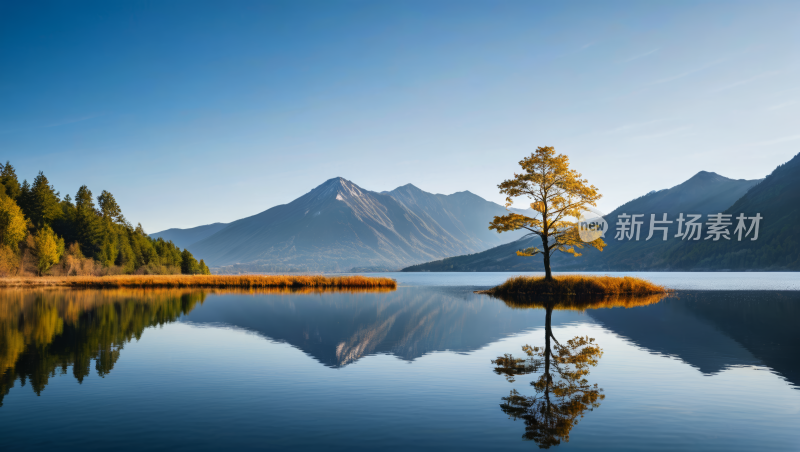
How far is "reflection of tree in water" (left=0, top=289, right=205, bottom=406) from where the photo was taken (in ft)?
57.0

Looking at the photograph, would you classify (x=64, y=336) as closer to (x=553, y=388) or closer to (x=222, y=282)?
(x=553, y=388)

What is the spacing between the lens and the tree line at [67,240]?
99.9m

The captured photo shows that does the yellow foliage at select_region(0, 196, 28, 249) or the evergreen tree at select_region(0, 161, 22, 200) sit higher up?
the evergreen tree at select_region(0, 161, 22, 200)

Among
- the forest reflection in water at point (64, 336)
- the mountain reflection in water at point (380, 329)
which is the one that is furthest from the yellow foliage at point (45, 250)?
the mountain reflection in water at point (380, 329)

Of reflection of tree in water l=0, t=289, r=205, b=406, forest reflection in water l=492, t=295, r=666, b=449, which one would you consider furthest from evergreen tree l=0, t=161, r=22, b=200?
forest reflection in water l=492, t=295, r=666, b=449

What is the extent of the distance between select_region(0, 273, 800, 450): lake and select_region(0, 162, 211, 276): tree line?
Answer: 9028 cm

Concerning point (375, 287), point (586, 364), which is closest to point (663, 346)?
point (586, 364)

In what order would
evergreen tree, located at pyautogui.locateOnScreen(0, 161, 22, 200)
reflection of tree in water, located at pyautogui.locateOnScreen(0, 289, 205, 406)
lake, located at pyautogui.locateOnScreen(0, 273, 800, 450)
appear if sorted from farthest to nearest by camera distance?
1. evergreen tree, located at pyautogui.locateOnScreen(0, 161, 22, 200)
2. reflection of tree in water, located at pyautogui.locateOnScreen(0, 289, 205, 406)
3. lake, located at pyautogui.locateOnScreen(0, 273, 800, 450)

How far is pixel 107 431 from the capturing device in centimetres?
1106

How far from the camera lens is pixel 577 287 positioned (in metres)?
56.9

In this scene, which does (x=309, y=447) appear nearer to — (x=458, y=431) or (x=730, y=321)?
(x=458, y=431)

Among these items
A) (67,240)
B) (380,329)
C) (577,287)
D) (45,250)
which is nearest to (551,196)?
(577,287)

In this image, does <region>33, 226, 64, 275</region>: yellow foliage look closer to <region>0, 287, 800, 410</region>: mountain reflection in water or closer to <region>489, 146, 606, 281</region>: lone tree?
<region>0, 287, 800, 410</region>: mountain reflection in water

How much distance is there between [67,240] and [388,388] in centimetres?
13738
